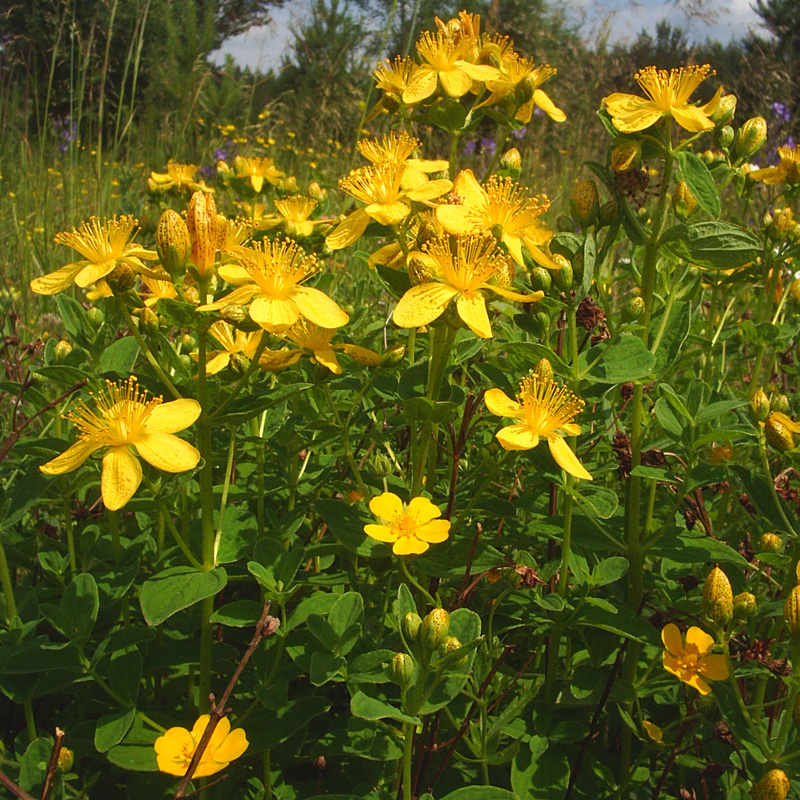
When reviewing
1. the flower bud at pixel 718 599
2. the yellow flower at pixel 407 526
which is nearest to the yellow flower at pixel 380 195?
the yellow flower at pixel 407 526

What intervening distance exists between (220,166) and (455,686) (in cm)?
162

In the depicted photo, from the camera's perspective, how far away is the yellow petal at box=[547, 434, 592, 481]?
1058 millimetres

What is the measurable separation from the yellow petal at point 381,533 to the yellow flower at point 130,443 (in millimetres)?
267

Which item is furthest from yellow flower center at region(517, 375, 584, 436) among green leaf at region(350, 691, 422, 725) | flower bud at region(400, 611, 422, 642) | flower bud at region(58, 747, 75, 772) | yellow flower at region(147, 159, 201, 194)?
yellow flower at region(147, 159, 201, 194)

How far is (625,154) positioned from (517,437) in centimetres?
51

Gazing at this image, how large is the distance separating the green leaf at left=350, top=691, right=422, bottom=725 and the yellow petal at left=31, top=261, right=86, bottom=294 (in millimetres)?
797

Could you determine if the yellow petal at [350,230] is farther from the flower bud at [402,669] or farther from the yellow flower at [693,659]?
the yellow flower at [693,659]

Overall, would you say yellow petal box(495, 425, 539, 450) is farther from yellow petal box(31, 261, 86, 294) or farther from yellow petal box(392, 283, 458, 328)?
yellow petal box(31, 261, 86, 294)

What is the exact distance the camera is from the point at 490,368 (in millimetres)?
1310

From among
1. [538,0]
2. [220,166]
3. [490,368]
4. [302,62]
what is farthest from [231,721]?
[538,0]

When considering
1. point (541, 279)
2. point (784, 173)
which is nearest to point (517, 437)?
point (541, 279)

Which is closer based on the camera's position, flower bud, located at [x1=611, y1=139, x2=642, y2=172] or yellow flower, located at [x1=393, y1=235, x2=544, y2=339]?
yellow flower, located at [x1=393, y1=235, x2=544, y2=339]

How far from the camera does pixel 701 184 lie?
1163mm

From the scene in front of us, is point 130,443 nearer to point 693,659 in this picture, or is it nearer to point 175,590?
point 175,590
